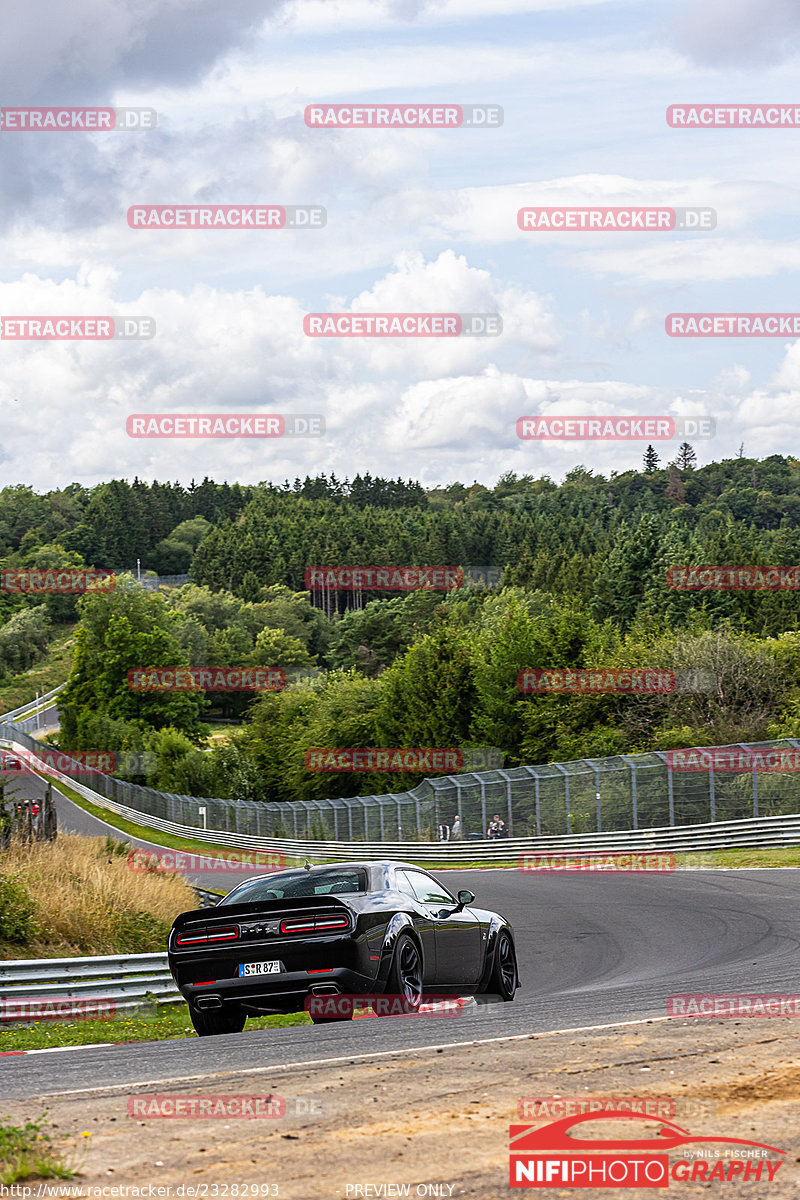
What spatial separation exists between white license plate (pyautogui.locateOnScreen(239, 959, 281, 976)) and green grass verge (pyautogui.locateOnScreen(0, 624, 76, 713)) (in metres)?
142

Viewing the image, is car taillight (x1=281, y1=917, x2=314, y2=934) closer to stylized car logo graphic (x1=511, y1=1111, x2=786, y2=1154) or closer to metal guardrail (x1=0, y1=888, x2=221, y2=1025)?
metal guardrail (x1=0, y1=888, x2=221, y2=1025)

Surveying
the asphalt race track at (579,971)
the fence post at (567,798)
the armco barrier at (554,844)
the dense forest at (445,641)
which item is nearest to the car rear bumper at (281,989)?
the asphalt race track at (579,971)

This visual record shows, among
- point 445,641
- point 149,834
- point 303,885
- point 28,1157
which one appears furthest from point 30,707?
point 28,1157

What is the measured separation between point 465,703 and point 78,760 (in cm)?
4192

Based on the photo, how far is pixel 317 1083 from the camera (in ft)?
21.5

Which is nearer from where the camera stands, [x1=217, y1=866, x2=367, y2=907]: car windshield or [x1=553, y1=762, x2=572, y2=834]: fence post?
[x1=217, y1=866, x2=367, y2=907]: car windshield

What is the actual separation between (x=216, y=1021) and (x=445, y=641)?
6668 centimetres

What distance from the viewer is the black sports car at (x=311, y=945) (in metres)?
9.91

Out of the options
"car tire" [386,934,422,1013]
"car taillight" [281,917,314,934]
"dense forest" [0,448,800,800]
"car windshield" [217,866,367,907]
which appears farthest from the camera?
"dense forest" [0,448,800,800]

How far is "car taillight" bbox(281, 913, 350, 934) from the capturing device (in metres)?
9.91

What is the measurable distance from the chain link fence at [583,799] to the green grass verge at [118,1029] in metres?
18.0

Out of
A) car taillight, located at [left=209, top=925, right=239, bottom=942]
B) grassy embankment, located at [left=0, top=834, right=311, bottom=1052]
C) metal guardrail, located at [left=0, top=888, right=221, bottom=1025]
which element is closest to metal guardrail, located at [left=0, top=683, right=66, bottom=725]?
grassy embankment, located at [left=0, top=834, right=311, bottom=1052]

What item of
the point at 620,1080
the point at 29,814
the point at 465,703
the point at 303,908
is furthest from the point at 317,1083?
the point at 465,703

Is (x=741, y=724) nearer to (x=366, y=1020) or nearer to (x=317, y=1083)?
(x=366, y=1020)
